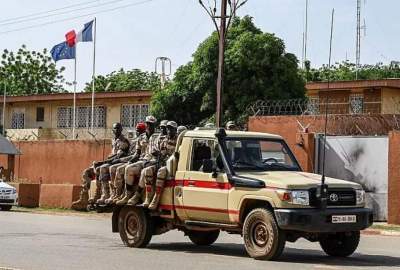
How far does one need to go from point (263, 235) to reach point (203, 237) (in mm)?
3108

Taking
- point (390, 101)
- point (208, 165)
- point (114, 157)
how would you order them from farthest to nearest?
point (390, 101), point (114, 157), point (208, 165)

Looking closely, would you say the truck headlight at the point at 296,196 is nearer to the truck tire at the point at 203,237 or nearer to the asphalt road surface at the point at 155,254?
the asphalt road surface at the point at 155,254

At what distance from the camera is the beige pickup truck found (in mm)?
12562

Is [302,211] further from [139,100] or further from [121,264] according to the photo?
[139,100]

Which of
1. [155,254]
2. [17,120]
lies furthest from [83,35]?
[155,254]

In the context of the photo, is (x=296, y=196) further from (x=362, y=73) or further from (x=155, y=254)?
(x=362, y=73)

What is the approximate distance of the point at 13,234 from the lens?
17953 millimetres

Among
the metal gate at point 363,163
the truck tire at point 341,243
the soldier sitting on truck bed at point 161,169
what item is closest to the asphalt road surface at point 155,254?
the truck tire at point 341,243

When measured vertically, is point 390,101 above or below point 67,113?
above

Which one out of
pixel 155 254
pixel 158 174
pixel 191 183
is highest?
pixel 158 174

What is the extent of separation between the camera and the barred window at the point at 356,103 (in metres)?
31.1

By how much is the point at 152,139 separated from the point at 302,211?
4.00 metres

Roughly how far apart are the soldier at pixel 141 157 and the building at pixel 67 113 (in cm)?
2564

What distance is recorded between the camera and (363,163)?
24594mm
